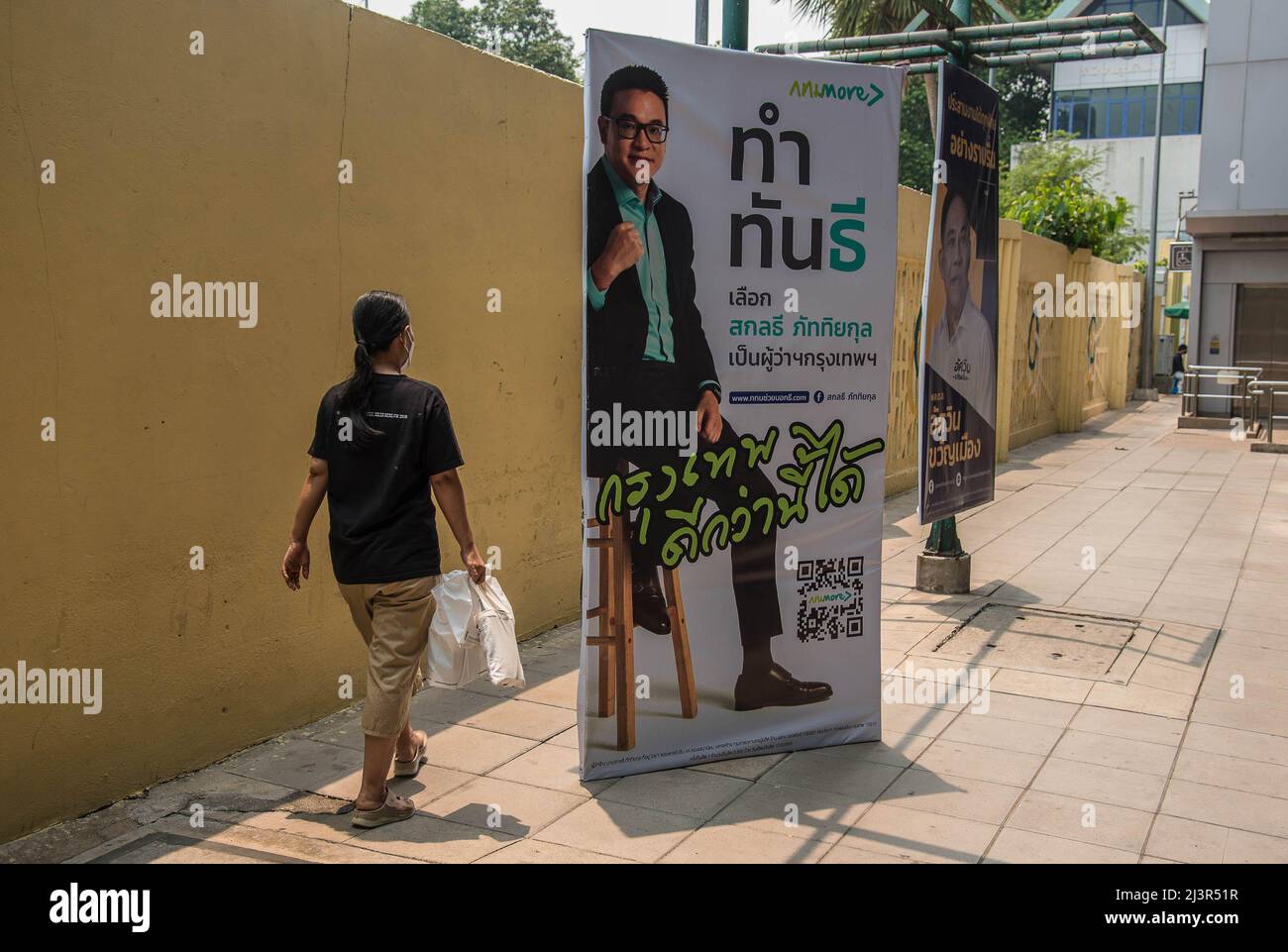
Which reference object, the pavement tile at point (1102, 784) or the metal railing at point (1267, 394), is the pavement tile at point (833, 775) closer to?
the pavement tile at point (1102, 784)

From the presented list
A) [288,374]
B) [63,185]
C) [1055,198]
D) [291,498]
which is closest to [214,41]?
[63,185]

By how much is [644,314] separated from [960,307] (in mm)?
3669

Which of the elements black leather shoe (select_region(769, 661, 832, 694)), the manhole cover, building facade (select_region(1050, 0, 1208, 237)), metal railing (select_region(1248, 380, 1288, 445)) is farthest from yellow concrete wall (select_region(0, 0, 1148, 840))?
building facade (select_region(1050, 0, 1208, 237))

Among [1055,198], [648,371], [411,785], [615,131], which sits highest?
[1055,198]

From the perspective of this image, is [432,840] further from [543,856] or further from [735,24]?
[735,24]

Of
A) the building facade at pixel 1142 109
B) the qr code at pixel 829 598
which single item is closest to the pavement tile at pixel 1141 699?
the qr code at pixel 829 598

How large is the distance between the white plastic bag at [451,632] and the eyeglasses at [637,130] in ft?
5.91

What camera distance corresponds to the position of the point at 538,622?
7.39 meters

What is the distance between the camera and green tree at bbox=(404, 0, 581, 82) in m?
56.7

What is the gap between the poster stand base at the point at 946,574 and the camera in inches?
333

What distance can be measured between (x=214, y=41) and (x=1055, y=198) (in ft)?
64.0

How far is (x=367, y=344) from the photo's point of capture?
448cm

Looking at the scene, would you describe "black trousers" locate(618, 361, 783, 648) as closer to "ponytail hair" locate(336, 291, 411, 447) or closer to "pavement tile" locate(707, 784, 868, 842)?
"pavement tile" locate(707, 784, 868, 842)

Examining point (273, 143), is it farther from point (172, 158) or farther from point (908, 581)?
point (908, 581)
